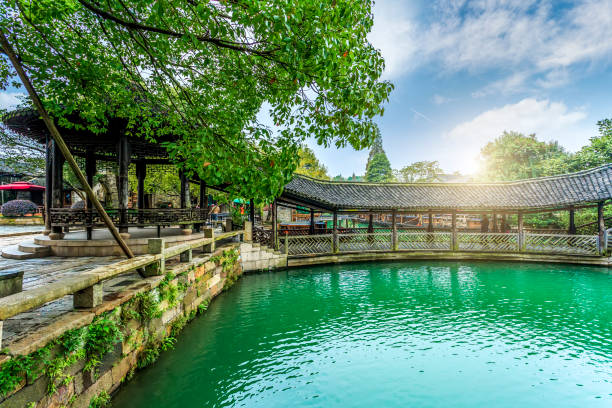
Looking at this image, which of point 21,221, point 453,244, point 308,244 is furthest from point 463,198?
point 21,221

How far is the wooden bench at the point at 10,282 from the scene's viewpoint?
287 cm

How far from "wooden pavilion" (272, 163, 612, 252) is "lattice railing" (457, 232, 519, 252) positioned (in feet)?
0.17

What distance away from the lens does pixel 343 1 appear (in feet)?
10.7

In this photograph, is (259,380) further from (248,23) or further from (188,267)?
(248,23)

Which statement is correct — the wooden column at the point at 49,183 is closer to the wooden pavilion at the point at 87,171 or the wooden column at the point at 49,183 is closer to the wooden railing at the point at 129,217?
the wooden pavilion at the point at 87,171

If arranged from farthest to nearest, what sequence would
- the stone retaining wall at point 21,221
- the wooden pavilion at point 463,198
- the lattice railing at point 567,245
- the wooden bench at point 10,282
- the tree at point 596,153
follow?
1. the stone retaining wall at point 21,221
2. the tree at point 596,153
3. the lattice railing at point 567,245
4. the wooden pavilion at point 463,198
5. the wooden bench at point 10,282

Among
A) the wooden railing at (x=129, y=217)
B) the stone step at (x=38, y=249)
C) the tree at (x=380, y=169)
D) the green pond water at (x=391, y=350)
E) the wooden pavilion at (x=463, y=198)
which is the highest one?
the tree at (x=380, y=169)

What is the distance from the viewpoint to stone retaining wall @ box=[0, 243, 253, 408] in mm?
2611

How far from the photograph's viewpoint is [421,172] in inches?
1561

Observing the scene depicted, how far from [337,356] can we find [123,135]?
8407mm

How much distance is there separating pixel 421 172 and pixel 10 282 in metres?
42.1

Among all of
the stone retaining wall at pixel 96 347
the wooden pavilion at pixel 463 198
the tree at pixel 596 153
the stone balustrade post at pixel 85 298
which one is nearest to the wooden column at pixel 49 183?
the stone retaining wall at pixel 96 347

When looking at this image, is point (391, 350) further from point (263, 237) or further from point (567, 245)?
point (567, 245)

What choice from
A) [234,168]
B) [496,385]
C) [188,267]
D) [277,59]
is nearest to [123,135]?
[188,267]
